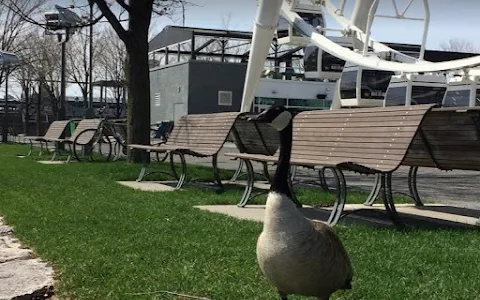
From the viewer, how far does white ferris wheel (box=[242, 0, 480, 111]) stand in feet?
82.8

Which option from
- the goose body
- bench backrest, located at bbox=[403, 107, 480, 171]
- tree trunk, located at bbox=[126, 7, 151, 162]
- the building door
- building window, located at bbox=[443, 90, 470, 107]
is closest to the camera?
the goose body

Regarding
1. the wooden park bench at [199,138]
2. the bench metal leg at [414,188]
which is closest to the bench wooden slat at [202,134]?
the wooden park bench at [199,138]

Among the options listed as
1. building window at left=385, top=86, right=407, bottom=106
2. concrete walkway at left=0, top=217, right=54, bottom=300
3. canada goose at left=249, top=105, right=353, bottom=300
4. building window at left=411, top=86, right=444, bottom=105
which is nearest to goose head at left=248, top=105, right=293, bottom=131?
canada goose at left=249, top=105, right=353, bottom=300

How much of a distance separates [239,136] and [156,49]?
137 feet

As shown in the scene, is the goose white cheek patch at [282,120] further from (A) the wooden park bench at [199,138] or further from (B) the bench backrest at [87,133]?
(B) the bench backrest at [87,133]

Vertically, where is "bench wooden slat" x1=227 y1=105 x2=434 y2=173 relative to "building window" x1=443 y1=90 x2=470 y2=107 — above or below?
below

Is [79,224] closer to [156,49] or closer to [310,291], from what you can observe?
[310,291]

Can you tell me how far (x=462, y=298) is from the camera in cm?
422

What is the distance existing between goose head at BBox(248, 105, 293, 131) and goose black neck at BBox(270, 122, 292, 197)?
49 millimetres

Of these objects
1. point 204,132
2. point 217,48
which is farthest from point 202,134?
point 217,48

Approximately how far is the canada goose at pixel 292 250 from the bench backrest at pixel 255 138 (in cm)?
709

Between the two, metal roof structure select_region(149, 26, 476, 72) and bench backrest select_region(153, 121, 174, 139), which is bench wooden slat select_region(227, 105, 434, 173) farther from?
metal roof structure select_region(149, 26, 476, 72)

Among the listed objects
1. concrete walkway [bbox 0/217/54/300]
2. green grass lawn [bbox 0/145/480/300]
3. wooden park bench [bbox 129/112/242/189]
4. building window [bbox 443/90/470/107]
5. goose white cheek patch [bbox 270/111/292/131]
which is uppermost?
building window [bbox 443/90/470/107]

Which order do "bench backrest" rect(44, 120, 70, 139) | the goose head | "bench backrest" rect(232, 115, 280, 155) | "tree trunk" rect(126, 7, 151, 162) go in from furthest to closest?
"bench backrest" rect(44, 120, 70, 139) → "tree trunk" rect(126, 7, 151, 162) → "bench backrest" rect(232, 115, 280, 155) → the goose head
